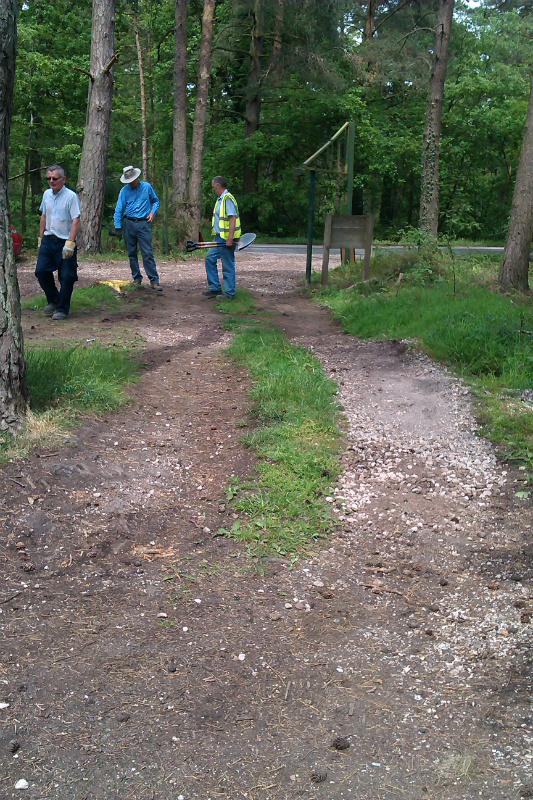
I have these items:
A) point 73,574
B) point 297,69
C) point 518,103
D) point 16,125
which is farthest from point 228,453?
point 518,103

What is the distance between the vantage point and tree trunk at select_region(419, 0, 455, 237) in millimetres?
17312

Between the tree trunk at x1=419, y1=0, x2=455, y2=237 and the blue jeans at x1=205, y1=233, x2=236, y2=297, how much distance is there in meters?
7.52

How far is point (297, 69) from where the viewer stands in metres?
26.5

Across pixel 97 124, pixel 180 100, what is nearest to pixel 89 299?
pixel 97 124

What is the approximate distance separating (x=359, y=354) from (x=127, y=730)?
5918mm

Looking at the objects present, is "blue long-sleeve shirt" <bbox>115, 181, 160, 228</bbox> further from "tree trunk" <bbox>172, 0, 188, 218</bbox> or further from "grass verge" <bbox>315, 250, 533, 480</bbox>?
"tree trunk" <bbox>172, 0, 188, 218</bbox>

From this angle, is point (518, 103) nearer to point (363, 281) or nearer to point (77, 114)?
point (77, 114)

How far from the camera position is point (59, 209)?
341 inches

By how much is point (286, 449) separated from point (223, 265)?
6091 mm

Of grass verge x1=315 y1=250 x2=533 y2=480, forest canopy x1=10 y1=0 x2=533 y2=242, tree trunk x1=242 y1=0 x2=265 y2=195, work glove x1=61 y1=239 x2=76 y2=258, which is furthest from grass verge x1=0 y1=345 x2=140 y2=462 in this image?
tree trunk x1=242 y1=0 x2=265 y2=195

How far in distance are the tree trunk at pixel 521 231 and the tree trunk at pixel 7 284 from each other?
314 inches

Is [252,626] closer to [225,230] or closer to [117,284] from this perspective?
[225,230]

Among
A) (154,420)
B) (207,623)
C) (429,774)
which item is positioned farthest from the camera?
(154,420)

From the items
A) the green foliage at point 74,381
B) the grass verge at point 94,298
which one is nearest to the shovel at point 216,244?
the grass verge at point 94,298
